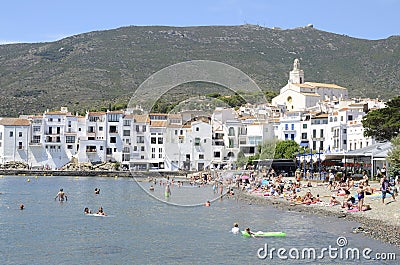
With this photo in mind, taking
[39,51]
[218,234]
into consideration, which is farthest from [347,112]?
[39,51]

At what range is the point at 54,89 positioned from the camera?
124 metres

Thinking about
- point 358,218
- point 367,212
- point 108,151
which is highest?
point 108,151

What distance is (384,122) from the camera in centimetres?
5222

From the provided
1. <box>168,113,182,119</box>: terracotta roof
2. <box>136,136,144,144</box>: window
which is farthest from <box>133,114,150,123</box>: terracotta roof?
<box>168,113,182,119</box>: terracotta roof

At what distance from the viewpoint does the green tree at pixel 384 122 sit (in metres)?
51.2

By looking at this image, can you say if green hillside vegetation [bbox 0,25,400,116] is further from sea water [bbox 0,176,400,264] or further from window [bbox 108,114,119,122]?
sea water [bbox 0,176,400,264]

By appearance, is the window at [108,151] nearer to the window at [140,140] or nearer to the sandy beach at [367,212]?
the sandy beach at [367,212]

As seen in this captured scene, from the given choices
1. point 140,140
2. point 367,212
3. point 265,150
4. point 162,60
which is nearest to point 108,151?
point 162,60

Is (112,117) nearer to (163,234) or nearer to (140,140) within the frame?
(163,234)

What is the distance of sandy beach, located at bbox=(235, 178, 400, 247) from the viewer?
78.0ft

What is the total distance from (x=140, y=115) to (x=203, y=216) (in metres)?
11.2

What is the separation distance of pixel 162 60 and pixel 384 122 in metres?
89.4

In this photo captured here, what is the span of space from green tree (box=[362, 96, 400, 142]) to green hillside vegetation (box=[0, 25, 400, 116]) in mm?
54042

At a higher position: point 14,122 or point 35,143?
point 14,122
